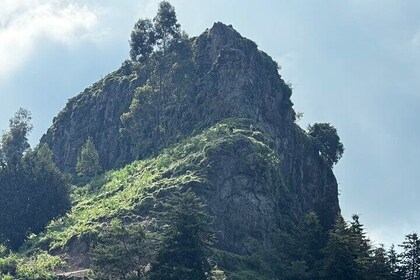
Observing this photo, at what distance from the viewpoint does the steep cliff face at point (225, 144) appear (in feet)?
277

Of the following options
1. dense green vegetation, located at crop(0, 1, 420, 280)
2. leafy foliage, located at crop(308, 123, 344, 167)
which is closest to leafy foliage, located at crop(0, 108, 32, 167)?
dense green vegetation, located at crop(0, 1, 420, 280)

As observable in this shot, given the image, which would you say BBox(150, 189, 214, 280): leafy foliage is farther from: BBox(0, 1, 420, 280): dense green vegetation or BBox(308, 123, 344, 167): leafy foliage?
BBox(308, 123, 344, 167): leafy foliage

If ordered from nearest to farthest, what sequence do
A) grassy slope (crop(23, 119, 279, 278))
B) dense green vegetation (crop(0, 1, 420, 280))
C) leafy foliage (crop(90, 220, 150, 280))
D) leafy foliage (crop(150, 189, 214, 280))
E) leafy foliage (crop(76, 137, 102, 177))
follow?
leafy foliage (crop(150, 189, 214, 280))
leafy foliage (crop(90, 220, 150, 280))
dense green vegetation (crop(0, 1, 420, 280))
grassy slope (crop(23, 119, 279, 278))
leafy foliage (crop(76, 137, 102, 177))

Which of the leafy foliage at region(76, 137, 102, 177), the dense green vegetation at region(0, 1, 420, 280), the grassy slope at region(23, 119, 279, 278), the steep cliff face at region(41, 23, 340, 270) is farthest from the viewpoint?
the leafy foliage at region(76, 137, 102, 177)

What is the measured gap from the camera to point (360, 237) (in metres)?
77.9

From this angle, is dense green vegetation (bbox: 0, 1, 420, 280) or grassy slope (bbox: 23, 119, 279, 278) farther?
grassy slope (bbox: 23, 119, 279, 278)

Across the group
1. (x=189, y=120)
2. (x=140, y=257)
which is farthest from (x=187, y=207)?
(x=189, y=120)

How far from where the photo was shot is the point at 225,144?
3531 inches

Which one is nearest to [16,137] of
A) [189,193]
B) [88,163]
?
[88,163]

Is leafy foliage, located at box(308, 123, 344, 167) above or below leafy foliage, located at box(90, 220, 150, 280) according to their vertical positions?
above

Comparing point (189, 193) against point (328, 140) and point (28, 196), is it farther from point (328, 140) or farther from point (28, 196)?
point (328, 140)

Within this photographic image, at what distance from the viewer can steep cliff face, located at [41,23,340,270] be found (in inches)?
3327

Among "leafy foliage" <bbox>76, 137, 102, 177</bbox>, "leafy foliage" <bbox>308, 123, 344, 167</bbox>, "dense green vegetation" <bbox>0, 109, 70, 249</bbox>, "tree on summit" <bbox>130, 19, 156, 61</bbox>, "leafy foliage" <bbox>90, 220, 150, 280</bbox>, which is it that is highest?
"tree on summit" <bbox>130, 19, 156, 61</bbox>

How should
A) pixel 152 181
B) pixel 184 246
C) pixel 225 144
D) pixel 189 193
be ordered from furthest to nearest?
pixel 152 181 < pixel 225 144 < pixel 189 193 < pixel 184 246
